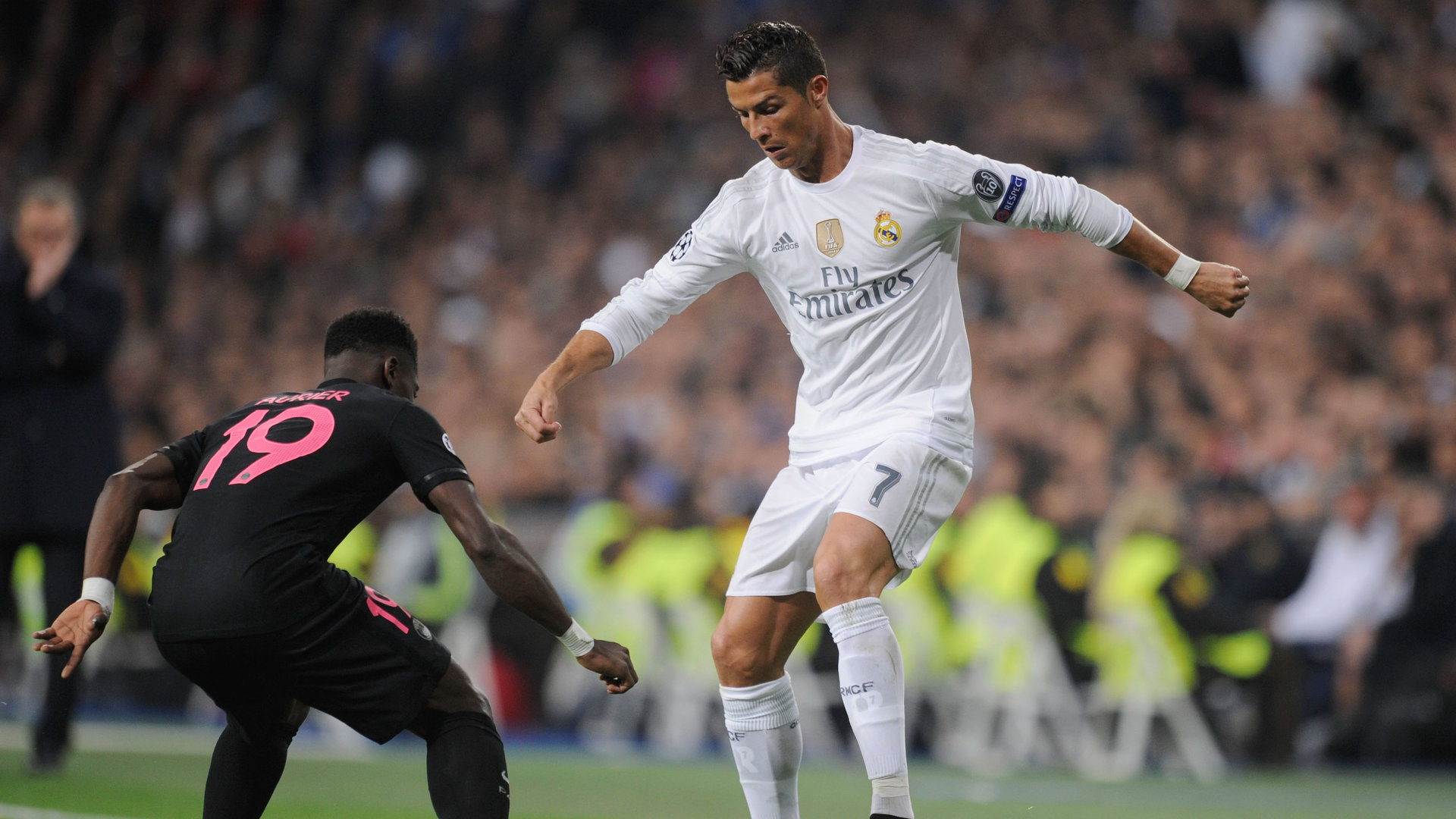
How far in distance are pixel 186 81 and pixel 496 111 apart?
187 inches

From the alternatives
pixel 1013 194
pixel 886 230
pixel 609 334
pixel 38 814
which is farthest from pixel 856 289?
pixel 38 814

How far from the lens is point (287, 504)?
4148 mm

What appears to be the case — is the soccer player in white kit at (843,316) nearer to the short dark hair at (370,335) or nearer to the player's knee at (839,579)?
the player's knee at (839,579)

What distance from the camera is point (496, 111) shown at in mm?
17375

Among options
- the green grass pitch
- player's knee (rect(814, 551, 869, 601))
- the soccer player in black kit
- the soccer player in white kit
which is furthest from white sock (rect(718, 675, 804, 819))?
the green grass pitch

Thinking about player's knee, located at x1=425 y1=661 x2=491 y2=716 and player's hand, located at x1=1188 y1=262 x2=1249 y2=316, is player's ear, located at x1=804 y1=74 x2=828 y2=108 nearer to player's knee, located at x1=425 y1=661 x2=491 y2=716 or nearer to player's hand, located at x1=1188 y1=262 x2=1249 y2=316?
player's hand, located at x1=1188 y1=262 x2=1249 y2=316

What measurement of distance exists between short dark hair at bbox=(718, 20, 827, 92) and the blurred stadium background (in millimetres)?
3943

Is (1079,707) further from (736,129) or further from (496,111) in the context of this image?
(496,111)

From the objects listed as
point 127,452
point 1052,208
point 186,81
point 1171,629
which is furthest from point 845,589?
point 186,81

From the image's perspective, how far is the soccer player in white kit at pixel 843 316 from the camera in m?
4.61

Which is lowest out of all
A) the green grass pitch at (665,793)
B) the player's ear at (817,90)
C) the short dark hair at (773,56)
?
the green grass pitch at (665,793)

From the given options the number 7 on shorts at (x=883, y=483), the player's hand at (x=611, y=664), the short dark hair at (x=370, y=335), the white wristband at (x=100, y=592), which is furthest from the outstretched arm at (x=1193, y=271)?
the white wristband at (x=100, y=592)

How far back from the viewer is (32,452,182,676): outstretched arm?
13.4 ft

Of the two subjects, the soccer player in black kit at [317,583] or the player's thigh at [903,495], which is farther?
the player's thigh at [903,495]
